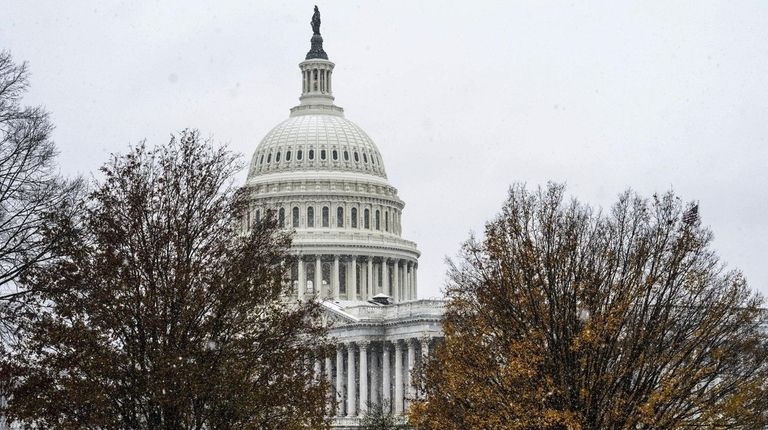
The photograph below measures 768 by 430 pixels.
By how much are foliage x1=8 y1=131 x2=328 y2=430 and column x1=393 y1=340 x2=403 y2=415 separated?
110116mm

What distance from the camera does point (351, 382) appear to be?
168 meters

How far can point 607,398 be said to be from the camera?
175 feet

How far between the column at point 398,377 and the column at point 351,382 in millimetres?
5410

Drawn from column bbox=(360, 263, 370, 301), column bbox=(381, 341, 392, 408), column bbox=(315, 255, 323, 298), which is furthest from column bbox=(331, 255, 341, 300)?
column bbox=(381, 341, 392, 408)

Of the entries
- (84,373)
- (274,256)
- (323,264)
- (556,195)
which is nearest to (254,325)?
(274,256)

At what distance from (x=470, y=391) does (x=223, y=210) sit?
10289 millimetres

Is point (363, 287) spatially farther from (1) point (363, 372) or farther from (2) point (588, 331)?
(2) point (588, 331)

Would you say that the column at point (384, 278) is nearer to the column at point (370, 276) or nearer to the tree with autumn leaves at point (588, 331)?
the column at point (370, 276)

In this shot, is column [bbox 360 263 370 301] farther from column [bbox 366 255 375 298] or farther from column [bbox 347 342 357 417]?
column [bbox 347 342 357 417]

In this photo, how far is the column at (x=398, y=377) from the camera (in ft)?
527

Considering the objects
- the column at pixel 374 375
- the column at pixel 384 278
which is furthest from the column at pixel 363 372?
the column at pixel 384 278

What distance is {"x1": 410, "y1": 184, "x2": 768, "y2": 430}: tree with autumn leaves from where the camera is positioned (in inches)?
2085

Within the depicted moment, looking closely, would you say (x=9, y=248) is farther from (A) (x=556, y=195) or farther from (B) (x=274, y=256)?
(A) (x=556, y=195)

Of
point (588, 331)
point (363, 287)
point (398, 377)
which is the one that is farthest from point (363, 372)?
point (588, 331)
